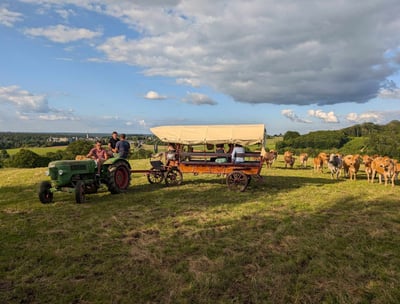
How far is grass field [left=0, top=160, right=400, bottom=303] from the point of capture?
4379 mm

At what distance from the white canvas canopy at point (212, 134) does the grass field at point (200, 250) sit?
9.27 ft

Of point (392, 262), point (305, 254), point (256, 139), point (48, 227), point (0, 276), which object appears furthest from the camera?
point (256, 139)

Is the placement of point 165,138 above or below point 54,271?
above

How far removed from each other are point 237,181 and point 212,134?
7.52 ft

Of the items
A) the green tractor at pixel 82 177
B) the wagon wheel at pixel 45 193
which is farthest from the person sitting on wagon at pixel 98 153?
the wagon wheel at pixel 45 193

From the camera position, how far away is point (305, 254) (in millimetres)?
5734

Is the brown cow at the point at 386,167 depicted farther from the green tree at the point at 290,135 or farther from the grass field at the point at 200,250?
the green tree at the point at 290,135

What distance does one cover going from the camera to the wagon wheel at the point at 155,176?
13734mm

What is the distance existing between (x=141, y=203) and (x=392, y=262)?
7047 millimetres

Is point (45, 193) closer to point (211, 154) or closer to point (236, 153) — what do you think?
point (211, 154)

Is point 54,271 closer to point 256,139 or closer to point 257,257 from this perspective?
point 257,257

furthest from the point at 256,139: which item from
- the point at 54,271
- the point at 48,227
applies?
the point at 54,271

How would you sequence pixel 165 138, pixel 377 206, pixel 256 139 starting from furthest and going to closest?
pixel 165 138, pixel 256 139, pixel 377 206

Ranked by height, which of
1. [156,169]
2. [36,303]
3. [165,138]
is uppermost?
[165,138]
